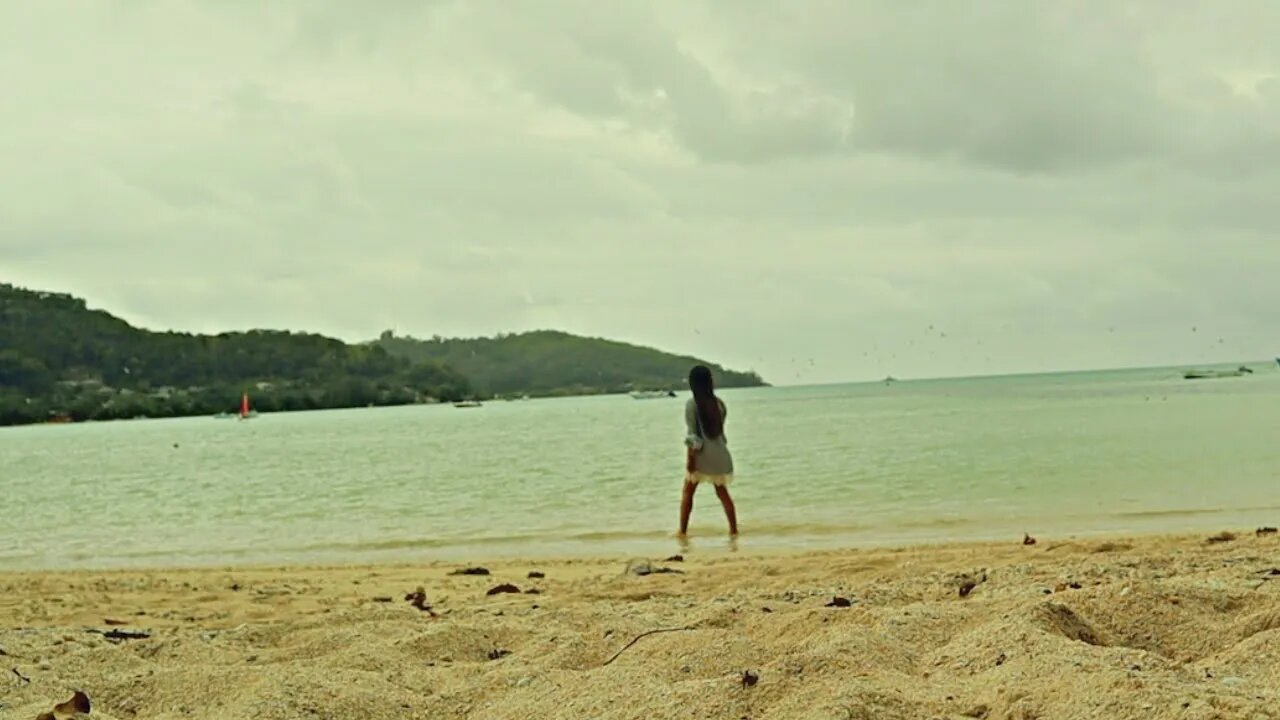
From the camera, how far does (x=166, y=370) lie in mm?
145625

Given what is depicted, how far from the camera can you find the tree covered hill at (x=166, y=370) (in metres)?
131

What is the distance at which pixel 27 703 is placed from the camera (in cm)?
457

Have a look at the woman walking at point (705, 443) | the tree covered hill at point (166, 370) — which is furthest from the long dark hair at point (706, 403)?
the tree covered hill at point (166, 370)

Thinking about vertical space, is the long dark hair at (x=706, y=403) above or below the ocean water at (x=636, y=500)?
above

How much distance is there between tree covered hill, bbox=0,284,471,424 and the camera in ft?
430

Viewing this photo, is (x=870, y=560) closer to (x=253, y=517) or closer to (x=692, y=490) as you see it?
(x=692, y=490)

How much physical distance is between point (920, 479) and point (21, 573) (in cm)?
1459

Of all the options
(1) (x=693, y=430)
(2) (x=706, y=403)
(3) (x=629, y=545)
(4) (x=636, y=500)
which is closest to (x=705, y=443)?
(1) (x=693, y=430)

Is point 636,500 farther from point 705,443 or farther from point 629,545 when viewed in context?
point 705,443

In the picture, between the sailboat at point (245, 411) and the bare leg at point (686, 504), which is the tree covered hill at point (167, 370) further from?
the bare leg at point (686, 504)

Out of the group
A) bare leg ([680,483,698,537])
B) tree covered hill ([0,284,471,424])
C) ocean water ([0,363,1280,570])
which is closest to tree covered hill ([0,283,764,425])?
tree covered hill ([0,284,471,424])

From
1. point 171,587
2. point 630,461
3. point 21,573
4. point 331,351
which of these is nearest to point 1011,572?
point 171,587

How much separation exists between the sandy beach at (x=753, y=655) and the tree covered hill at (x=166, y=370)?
139740 millimetres

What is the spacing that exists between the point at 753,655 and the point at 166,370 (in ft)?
506
